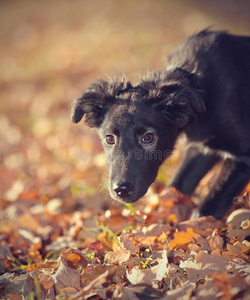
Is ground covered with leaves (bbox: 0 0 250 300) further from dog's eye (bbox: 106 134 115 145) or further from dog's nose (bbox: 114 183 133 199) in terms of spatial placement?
dog's eye (bbox: 106 134 115 145)

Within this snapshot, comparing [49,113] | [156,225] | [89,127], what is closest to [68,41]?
[49,113]

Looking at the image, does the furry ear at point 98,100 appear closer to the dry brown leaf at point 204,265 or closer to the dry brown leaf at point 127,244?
the dry brown leaf at point 127,244

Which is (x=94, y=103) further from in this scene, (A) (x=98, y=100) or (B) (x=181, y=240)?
(B) (x=181, y=240)

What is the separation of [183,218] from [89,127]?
145 cm

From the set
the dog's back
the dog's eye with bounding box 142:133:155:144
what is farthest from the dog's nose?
the dog's back

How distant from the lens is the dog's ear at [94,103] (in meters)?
3.47

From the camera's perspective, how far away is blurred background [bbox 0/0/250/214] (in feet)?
16.7

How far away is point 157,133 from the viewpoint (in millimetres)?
3348

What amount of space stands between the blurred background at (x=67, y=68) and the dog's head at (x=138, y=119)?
57 centimetres

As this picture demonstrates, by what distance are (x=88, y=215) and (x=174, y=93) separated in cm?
178

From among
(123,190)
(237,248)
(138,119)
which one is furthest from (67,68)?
(237,248)

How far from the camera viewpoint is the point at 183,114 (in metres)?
3.36

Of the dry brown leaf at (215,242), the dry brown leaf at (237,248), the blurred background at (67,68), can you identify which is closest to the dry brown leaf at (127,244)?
the dry brown leaf at (215,242)

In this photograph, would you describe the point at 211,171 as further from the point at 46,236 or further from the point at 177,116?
the point at 46,236
